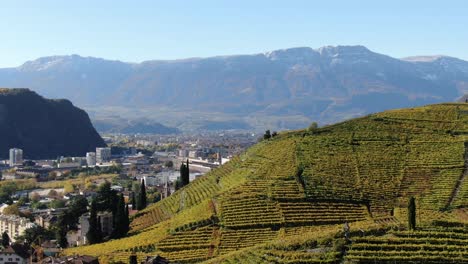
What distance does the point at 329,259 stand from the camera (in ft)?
125

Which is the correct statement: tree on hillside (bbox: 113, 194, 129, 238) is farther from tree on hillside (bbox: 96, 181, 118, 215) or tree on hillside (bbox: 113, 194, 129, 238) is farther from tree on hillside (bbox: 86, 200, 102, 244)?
tree on hillside (bbox: 96, 181, 118, 215)

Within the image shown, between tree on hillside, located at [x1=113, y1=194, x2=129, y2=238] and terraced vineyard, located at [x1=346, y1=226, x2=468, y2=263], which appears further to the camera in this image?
tree on hillside, located at [x1=113, y1=194, x2=129, y2=238]

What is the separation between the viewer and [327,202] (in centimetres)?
6569

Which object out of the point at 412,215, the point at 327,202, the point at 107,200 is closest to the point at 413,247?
the point at 412,215

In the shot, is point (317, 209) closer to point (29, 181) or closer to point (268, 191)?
point (268, 191)

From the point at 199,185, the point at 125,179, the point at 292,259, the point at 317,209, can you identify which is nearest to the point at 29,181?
the point at 125,179

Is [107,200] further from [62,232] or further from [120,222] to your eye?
[120,222]

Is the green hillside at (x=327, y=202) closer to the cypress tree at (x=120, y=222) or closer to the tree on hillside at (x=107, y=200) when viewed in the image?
the cypress tree at (x=120, y=222)

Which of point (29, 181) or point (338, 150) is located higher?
point (338, 150)

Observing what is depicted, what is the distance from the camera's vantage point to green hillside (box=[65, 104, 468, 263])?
40.2m

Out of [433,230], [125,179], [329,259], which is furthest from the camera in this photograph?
[125,179]

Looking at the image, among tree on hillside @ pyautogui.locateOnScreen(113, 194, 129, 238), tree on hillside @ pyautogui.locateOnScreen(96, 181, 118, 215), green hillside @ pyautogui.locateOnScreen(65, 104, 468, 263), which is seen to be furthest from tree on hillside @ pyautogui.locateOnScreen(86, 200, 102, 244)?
tree on hillside @ pyautogui.locateOnScreen(96, 181, 118, 215)

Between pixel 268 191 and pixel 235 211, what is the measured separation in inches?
208

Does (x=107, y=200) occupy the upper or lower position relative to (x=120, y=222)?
upper
